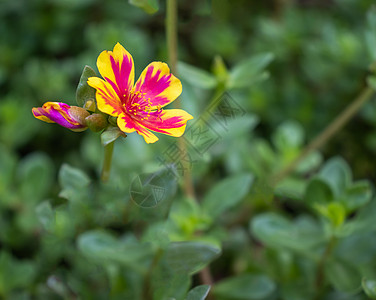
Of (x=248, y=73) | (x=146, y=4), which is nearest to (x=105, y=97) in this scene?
(x=146, y=4)

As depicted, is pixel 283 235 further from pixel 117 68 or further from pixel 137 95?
pixel 117 68

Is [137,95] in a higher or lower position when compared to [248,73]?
higher

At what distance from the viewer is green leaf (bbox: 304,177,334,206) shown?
5.85 ft

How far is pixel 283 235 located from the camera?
1.84 meters

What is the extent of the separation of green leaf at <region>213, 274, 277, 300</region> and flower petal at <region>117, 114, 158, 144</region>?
935 mm

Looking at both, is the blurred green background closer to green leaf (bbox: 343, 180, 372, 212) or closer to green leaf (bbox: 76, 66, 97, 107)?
green leaf (bbox: 343, 180, 372, 212)

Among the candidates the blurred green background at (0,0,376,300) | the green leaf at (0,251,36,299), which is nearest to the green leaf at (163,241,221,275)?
the blurred green background at (0,0,376,300)

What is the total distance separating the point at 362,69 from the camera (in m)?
2.75

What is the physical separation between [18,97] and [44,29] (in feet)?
1.89

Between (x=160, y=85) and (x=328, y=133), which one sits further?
(x=328, y=133)

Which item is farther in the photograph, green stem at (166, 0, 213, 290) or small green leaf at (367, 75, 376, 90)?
small green leaf at (367, 75, 376, 90)

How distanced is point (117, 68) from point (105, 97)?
0.13m

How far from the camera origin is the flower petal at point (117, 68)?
1.28 meters

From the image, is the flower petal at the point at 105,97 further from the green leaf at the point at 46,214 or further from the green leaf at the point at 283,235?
the green leaf at the point at 283,235
